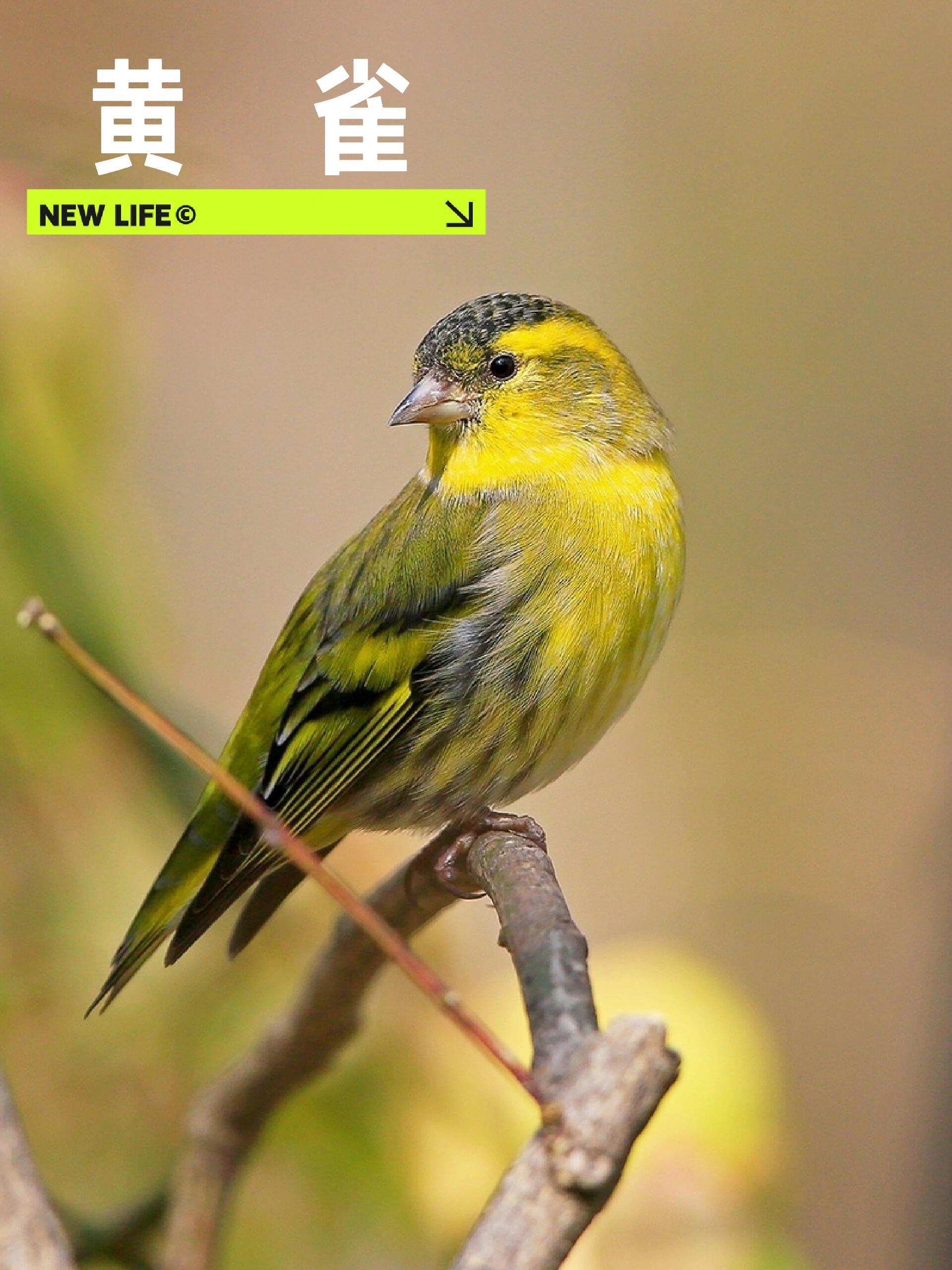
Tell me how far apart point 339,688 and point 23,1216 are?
0.94 metres

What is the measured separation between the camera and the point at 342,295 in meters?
2.31

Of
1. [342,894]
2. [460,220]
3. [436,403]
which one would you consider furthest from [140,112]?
[342,894]

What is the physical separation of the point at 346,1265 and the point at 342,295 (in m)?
1.45

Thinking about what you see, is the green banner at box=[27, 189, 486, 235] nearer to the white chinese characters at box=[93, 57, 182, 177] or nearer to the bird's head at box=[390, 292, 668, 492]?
the white chinese characters at box=[93, 57, 182, 177]

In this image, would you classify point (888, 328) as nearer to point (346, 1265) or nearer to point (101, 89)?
point (101, 89)

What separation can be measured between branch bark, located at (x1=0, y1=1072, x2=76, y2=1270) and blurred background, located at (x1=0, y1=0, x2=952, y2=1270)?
62cm

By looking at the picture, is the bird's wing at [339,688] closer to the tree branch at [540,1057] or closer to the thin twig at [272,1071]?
the thin twig at [272,1071]

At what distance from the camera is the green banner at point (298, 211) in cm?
191

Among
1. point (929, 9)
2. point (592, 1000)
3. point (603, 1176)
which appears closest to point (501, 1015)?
point (592, 1000)

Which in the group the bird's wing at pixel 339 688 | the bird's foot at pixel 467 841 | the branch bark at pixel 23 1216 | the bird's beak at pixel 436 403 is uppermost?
the bird's beak at pixel 436 403

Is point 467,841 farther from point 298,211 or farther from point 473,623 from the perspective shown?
point 298,211

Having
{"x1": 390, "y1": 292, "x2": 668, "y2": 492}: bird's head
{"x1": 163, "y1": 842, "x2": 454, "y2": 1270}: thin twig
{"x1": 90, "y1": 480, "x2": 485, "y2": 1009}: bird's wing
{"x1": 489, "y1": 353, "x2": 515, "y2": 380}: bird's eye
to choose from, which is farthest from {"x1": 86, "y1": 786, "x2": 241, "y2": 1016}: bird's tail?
{"x1": 489, "y1": 353, "x2": 515, "y2": 380}: bird's eye

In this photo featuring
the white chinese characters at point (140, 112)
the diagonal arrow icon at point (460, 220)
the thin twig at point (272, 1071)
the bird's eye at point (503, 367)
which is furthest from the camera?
the diagonal arrow icon at point (460, 220)

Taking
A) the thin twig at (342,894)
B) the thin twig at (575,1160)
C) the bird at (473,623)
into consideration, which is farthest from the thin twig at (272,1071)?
the thin twig at (575,1160)
